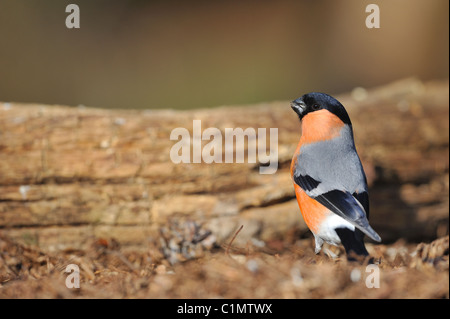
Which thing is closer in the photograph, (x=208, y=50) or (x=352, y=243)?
(x=352, y=243)

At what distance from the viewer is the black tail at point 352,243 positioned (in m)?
1.79

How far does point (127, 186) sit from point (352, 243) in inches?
53.9

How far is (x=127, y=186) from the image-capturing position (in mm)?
2670

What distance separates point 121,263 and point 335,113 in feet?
4.21

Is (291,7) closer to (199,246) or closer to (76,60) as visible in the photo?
(76,60)

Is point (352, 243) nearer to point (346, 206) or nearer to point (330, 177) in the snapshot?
point (346, 206)

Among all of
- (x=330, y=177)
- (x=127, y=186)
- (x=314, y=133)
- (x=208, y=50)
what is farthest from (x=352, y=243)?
(x=208, y=50)

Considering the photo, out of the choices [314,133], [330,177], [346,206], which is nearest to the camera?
[346,206]

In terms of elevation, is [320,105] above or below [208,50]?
below

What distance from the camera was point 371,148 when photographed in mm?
3088

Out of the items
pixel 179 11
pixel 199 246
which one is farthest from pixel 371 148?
pixel 179 11

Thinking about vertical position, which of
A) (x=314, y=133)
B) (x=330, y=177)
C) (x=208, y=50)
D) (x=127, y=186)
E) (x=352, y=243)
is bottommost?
(x=352, y=243)

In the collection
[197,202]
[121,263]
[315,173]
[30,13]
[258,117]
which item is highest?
[30,13]

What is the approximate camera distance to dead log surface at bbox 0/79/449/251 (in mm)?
2609
